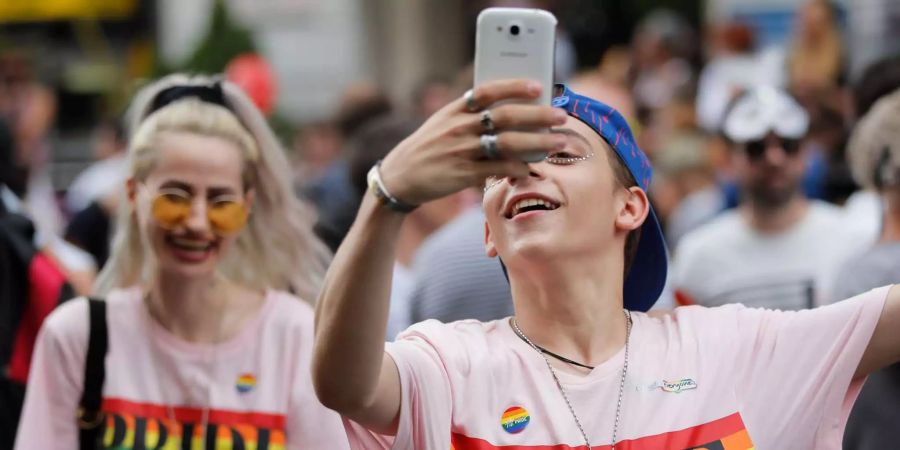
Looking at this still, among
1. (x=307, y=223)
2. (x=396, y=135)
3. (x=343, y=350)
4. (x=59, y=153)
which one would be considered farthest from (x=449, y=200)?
(x=59, y=153)

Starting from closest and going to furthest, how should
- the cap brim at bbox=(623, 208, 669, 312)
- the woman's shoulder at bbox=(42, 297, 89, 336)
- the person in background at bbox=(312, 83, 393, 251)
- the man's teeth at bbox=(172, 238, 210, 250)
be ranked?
the cap brim at bbox=(623, 208, 669, 312) → the woman's shoulder at bbox=(42, 297, 89, 336) → the man's teeth at bbox=(172, 238, 210, 250) → the person in background at bbox=(312, 83, 393, 251)

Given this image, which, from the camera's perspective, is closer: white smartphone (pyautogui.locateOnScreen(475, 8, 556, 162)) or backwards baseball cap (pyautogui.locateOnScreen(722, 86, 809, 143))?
white smartphone (pyautogui.locateOnScreen(475, 8, 556, 162))

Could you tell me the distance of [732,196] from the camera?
28.6 ft

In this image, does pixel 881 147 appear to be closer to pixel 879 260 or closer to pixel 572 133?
pixel 879 260

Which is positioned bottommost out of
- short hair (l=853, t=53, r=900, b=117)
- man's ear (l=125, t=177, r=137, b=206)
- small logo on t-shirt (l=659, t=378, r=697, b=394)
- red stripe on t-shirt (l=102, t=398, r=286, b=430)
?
red stripe on t-shirt (l=102, t=398, r=286, b=430)

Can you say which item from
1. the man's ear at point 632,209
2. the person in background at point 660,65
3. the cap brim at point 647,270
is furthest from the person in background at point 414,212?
the person in background at point 660,65

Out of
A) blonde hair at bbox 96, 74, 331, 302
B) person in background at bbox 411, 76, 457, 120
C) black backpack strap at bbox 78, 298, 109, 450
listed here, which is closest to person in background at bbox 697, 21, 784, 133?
person in background at bbox 411, 76, 457, 120

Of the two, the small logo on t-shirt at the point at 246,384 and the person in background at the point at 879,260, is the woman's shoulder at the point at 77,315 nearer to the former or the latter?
the small logo on t-shirt at the point at 246,384

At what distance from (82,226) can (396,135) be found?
2871 millimetres

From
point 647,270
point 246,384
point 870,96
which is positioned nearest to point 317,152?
point 870,96

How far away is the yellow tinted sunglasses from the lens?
15.1 feet

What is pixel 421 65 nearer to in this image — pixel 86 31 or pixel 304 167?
pixel 86 31

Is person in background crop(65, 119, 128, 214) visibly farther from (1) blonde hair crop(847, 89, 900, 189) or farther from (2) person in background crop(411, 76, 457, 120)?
(1) blonde hair crop(847, 89, 900, 189)

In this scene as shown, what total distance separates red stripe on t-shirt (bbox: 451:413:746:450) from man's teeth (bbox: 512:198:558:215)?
0.49 meters
